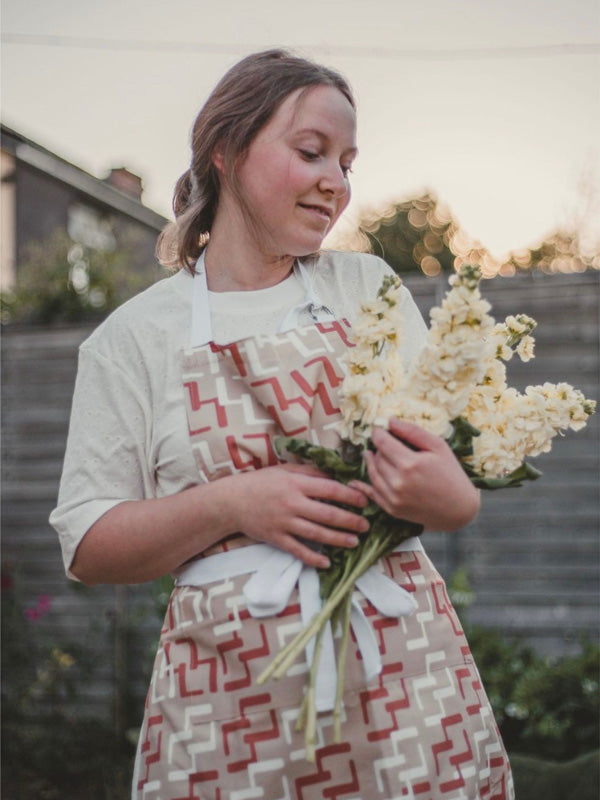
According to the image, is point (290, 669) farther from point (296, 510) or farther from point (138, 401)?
point (138, 401)

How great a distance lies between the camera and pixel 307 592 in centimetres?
149

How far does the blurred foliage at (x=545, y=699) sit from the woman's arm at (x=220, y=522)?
324 centimetres

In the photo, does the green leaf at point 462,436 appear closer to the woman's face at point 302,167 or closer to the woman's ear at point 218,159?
the woman's face at point 302,167

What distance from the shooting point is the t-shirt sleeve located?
162cm

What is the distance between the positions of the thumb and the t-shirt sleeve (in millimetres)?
477

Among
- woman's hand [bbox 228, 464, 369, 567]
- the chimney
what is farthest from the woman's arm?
the chimney

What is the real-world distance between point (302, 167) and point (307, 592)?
711 mm

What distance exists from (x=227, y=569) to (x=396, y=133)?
4.51 metres

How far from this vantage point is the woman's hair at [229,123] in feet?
5.46

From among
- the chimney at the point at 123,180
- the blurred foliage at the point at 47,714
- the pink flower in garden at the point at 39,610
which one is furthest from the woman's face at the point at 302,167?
the chimney at the point at 123,180

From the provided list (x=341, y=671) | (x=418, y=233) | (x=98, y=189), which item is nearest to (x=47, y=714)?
(x=341, y=671)

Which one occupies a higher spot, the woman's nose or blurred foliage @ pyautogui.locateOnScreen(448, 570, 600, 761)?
the woman's nose

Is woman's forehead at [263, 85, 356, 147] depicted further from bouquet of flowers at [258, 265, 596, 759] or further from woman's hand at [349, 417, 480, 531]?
woman's hand at [349, 417, 480, 531]

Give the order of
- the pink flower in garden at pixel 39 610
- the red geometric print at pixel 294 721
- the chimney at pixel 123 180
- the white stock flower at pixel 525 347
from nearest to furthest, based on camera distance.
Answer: the red geometric print at pixel 294 721, the white stock flower at pixel 525 347, the pink flower in garden at pixel 39 610, the chimney at pixel 123 180
